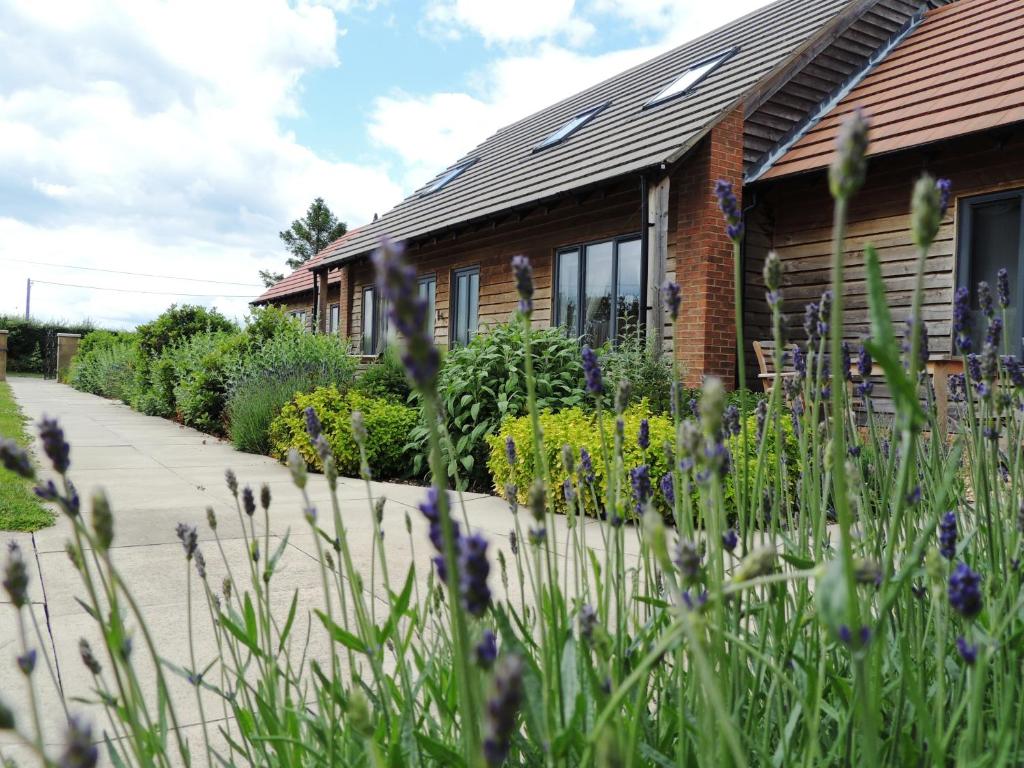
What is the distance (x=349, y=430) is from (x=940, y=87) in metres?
6.75

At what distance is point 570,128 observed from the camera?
1158 cm

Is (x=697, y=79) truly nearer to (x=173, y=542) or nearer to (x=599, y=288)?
(x=599, y=288)

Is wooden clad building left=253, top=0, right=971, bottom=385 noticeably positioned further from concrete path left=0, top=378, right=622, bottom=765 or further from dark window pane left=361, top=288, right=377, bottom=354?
concrete path left=0, top=378, right=622, bottom=765

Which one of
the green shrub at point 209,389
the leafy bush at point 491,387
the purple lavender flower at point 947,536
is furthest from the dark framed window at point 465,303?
the purple lavender flower at point 947,536

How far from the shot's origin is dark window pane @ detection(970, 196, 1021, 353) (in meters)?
6.62

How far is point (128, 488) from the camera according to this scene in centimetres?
545

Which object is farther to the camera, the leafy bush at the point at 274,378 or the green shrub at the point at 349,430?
the leafy bush at the point at 274,378

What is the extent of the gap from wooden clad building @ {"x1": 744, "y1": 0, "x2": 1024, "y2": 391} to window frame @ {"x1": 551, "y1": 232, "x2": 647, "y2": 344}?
137cm

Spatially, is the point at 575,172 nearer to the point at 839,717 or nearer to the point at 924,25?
the point at 924,25

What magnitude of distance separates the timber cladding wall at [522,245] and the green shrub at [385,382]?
1382 millimetres

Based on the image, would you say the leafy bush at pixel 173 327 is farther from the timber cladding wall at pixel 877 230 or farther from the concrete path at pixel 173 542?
the timber cladding wall at pixel 877 230

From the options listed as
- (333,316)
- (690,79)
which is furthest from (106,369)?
(690,79)

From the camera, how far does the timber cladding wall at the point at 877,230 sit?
681 centimetres

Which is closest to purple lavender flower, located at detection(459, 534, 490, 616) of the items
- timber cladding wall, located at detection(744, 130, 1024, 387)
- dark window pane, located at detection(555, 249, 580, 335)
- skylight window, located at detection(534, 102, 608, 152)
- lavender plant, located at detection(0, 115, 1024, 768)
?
lavender plant, located at detection(0, 115, 1024, 768)
